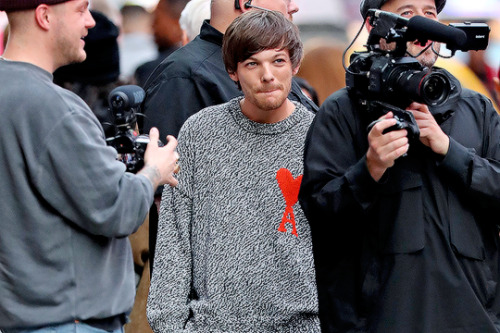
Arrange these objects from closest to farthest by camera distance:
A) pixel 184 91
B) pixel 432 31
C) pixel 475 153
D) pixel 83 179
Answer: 1. pixel 83 179
2. pixel 432 31
3. pixel 475 153
4. pixel 184 91

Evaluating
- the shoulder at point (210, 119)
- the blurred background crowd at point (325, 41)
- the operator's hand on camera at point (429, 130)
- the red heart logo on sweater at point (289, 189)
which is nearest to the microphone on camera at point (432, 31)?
the operator's hand on camera at point (429, 130)

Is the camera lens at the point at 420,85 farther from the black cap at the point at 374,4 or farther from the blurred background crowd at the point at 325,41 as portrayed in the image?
the blurred background crowd at the point at 325,41

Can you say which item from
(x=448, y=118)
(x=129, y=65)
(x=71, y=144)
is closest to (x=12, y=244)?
(x=71, y=144)

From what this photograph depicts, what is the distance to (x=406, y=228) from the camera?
356 centimetres

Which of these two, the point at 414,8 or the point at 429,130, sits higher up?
the point at 414,8

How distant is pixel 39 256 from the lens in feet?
10.9

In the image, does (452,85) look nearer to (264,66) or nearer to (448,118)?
(448,118)

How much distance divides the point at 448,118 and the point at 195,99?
1.42 metres

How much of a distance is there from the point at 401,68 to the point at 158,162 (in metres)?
0.88

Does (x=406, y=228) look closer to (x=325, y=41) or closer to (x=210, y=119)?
(x=210, y=119)

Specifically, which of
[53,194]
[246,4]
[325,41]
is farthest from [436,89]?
[325,41]

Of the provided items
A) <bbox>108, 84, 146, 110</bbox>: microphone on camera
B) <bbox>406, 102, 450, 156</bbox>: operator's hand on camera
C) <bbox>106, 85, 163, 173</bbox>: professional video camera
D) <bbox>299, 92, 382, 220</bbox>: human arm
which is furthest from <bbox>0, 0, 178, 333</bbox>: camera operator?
<bbox>406, 102, 450, 156</bbox>: operator's hand on camera

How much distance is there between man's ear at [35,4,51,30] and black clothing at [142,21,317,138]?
1.38 meters

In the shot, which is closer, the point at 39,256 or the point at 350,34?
the point at 39,256
